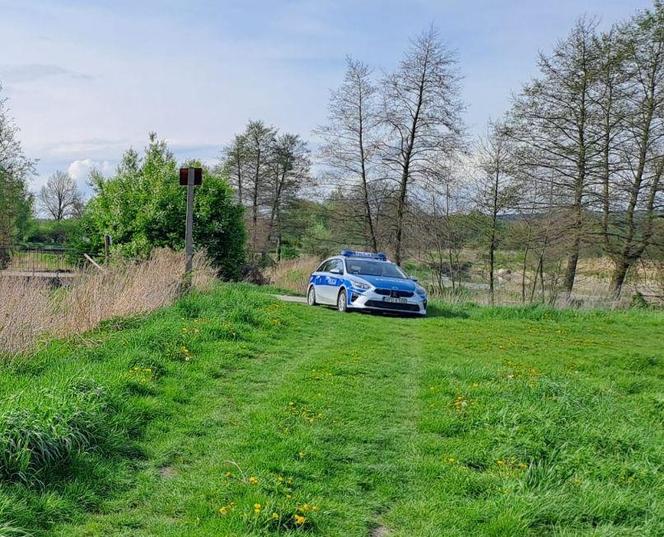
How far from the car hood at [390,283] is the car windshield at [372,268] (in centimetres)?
39

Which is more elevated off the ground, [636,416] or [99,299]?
[99,299]

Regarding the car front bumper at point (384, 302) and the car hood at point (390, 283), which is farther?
the car hood at point (390, 283)

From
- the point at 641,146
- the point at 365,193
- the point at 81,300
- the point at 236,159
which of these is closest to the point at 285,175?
the point at 236,159

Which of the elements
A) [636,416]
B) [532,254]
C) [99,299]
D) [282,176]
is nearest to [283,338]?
[99,299]

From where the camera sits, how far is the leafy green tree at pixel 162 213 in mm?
21141

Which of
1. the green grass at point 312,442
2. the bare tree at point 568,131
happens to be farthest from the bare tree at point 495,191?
the green grass at point 312,442

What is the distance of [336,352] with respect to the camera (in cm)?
961

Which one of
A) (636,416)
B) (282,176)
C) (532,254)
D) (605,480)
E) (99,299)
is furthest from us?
(282,176)

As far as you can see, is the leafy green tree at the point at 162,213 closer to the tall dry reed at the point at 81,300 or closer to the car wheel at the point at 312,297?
the car wheel at the point at 312,297

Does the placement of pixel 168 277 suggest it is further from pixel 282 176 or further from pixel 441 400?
pixel 282 176

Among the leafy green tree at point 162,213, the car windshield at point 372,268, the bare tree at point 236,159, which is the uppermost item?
the bare tree at point 236,159

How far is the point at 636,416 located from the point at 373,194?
21363 mm

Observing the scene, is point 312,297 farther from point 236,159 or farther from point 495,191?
point 236,159

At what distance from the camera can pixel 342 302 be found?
16.3 meters
